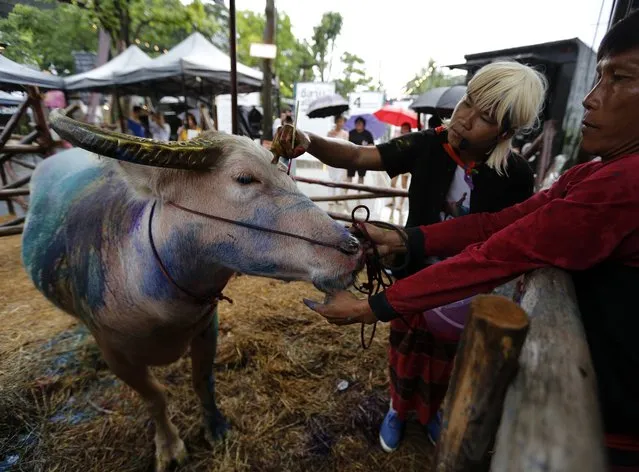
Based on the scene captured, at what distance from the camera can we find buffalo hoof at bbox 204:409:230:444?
8.16 feet

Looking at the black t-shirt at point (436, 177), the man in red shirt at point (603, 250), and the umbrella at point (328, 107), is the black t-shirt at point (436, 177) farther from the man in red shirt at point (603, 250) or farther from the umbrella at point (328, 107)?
the umbrella at point (328, 107)

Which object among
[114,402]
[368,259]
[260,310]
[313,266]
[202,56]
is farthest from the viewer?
[202,56]

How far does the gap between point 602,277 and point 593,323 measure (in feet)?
0.51

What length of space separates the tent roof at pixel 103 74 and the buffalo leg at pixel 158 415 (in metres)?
9.50

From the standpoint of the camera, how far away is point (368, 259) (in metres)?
1.62

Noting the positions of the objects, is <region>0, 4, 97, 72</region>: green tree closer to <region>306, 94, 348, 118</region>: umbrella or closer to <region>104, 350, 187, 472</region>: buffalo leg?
<region>104, 350, 187, 472</region>: buffalo leg

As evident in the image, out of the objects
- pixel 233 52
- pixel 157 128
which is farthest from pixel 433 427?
pixel 157 128

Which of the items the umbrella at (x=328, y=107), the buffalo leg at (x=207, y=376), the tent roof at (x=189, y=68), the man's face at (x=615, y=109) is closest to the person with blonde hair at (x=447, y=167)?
the man's face at (x=615, y=109)

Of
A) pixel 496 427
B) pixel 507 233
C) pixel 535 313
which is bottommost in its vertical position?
pixel 496 427

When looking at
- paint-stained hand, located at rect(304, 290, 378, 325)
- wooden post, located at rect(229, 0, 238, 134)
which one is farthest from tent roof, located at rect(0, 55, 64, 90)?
paint-stained hand, located at rect(304, 290, 378, 325)

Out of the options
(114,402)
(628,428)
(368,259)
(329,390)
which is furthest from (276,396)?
(628,428)

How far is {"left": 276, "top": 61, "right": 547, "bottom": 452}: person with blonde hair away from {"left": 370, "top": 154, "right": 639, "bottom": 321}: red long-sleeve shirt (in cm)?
54

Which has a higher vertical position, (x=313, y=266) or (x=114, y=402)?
(x=313, y=266)

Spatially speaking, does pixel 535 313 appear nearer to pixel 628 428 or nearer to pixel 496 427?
pixel 496 427
